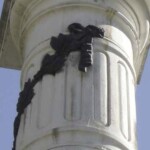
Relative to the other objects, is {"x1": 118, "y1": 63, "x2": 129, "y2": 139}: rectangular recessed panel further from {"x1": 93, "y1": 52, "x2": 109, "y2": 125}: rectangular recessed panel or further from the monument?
{"x1": 93, "y1": 52, "x2": 109, "y2": 125}: rectangular recessed panel

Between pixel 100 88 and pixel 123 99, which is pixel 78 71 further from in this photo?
pixel 123 99

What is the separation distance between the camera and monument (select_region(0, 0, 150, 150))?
10491 mm

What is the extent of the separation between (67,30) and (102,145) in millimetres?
Result: 2263

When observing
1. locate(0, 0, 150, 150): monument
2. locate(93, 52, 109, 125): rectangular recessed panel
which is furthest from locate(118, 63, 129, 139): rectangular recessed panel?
locate(93, 52, 109, 125): rectangular recessed panel

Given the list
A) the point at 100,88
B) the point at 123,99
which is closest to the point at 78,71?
the point at 100,88

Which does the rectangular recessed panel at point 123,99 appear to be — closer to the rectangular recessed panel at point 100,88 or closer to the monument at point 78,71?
the monument at point 78,71

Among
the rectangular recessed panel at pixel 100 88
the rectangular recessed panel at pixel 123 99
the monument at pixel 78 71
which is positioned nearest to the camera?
the monument at pixel 78 71

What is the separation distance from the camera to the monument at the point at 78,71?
34.4ft

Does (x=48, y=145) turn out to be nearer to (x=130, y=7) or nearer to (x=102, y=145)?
(x=102, y=145)

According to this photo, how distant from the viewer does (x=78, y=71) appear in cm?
1108

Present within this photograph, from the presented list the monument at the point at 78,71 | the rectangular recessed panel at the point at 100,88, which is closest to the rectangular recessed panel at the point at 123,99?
the monument at the point at 78,71

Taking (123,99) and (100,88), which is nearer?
(100,88)

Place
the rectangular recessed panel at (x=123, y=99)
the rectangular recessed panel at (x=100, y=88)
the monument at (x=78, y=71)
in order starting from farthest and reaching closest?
the rectangular recessed panel at (x=123, y=99) < the rectangular recessed panel at (x=100, y=88) < the monument at (x=78, y=71)

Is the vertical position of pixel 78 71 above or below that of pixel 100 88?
above
